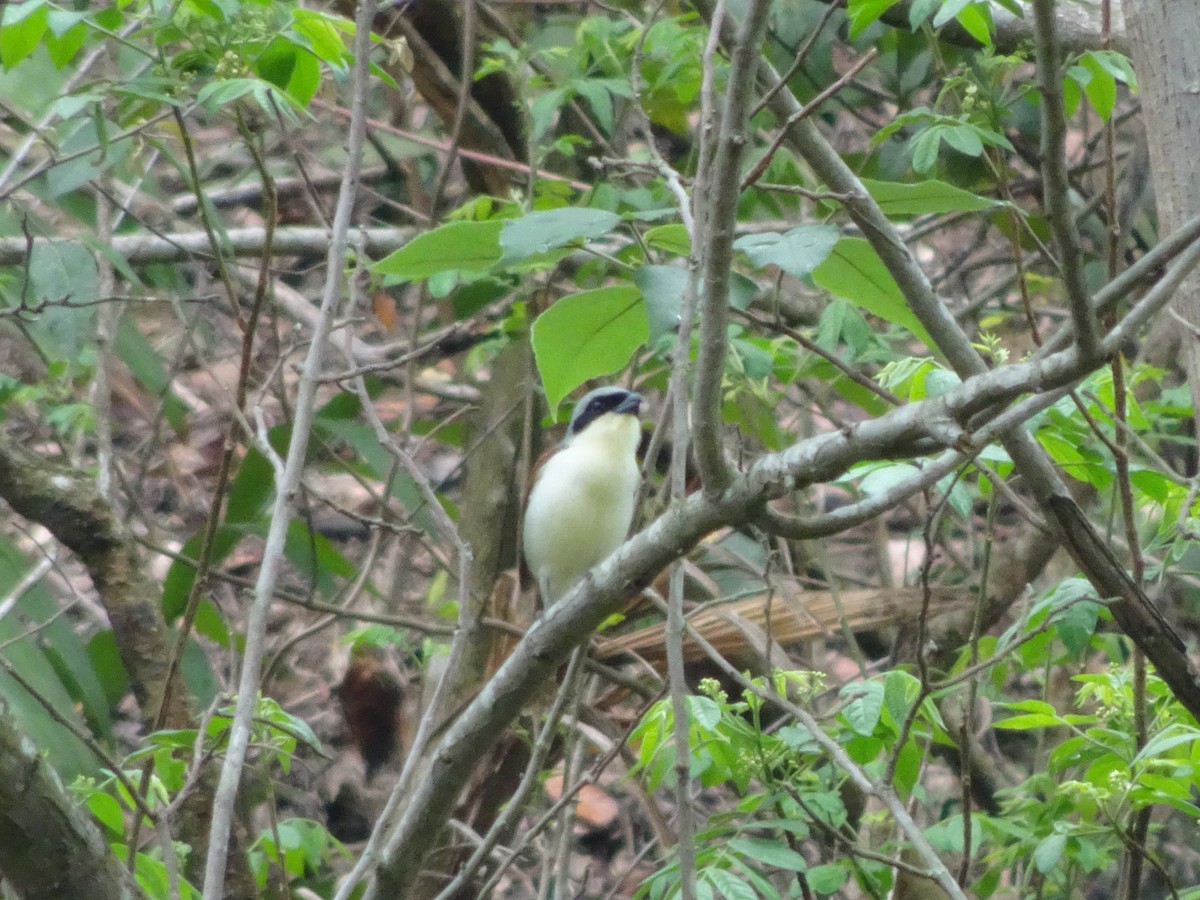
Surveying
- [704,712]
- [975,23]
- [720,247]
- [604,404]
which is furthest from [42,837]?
[604,404]

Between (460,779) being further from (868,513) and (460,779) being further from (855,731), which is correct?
(868,513)

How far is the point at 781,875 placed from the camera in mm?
4754

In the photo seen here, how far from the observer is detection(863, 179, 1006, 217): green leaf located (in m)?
1.77

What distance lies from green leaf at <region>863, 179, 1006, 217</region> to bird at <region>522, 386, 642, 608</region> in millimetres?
2473

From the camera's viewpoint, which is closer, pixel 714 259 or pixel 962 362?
pixel 714 259

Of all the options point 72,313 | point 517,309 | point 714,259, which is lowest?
point 517,309

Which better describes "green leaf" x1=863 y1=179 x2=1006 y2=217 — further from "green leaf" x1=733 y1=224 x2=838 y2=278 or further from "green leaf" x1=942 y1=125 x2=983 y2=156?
"green leaf" x1=942 y1=125 x2=983 y2=156

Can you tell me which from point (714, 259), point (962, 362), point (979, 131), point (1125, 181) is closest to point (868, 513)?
point (714, 259)

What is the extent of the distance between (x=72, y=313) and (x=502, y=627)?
152 cm

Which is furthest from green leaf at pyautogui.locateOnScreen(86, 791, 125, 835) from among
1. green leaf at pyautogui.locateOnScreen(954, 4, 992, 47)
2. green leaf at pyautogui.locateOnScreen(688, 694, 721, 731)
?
green leaf at pyautogui.locateOnScreen(954, 4, 992, 47)

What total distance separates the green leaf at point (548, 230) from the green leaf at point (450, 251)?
3.6 inches

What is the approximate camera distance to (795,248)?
66.9 inches

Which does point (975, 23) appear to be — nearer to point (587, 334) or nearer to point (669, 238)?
point (669, 238)

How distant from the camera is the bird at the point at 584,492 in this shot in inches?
177
